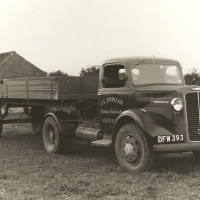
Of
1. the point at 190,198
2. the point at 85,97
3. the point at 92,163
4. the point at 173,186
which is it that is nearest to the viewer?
the point at 190,198

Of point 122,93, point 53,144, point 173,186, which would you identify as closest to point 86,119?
point 53,144

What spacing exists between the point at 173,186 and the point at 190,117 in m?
1.38

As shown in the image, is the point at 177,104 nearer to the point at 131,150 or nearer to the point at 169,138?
the point at 169,138

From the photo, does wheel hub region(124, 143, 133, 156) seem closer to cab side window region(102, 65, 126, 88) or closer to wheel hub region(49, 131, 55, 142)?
cab side window region(102, 65, 126, 88)

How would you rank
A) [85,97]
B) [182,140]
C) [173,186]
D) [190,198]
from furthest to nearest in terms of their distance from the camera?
1. [85,97]
2. [182,140]
3. [173,186]
4. [190,198]

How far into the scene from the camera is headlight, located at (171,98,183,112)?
602cm

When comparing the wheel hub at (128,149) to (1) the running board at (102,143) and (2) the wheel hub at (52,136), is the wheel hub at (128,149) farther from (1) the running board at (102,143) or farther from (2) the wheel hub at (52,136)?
(2) the wheel hub at (52,136)

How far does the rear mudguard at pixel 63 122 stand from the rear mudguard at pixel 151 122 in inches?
80.5

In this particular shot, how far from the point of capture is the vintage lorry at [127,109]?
6.03 meters

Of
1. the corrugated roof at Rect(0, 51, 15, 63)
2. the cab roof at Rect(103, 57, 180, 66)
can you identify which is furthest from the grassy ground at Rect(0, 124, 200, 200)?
the corrugated roof at Rect(0, 51, 15, 63)

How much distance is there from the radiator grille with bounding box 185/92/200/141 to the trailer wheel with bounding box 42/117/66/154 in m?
3.12

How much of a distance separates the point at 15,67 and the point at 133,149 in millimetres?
29963

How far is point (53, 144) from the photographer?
8.59 m

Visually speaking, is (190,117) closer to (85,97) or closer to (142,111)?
(142,111)
